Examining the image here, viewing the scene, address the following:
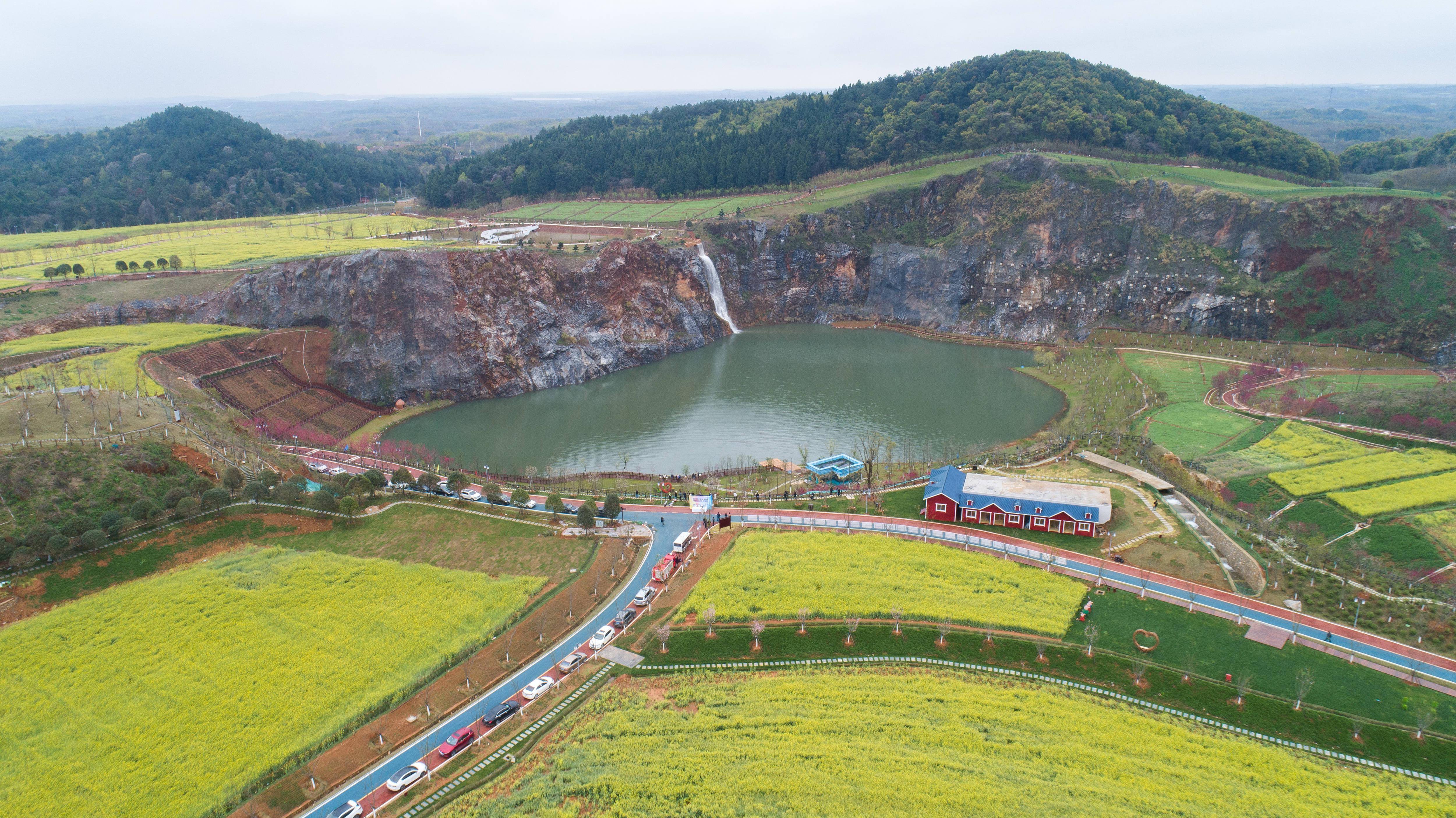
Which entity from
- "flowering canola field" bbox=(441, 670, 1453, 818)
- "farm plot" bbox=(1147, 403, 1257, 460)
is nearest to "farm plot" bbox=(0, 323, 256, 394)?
"flowering canola field" bbox=(441, 670, 1453, 818)

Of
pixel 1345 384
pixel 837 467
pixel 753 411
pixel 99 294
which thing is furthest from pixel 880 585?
pixel 99 294

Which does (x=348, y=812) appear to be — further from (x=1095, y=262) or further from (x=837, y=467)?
(x=1095, y=262)

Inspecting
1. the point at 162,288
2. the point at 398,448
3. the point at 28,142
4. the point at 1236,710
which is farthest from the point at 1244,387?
the point at 28,142

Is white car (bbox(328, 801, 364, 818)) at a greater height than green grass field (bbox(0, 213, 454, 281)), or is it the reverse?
green grass field (bbox(0, 213, 454, 281))

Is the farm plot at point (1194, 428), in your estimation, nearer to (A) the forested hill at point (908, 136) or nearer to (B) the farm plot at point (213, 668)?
(B) the farm plot at point (213, 668)

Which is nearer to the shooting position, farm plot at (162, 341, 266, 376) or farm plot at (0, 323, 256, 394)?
farm plot at (0, 323, 256, 394)

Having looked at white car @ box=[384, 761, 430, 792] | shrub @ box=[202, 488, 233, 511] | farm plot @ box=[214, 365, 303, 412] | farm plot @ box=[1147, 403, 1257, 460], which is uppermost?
farm plot @ box=[214, 365, 303, 412]

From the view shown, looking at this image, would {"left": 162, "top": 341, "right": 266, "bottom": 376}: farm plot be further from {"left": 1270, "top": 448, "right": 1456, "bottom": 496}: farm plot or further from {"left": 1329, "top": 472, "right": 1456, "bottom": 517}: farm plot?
{"left": 1329, "top": 472, "right": 1456, "bottom": 517}: farm plot
